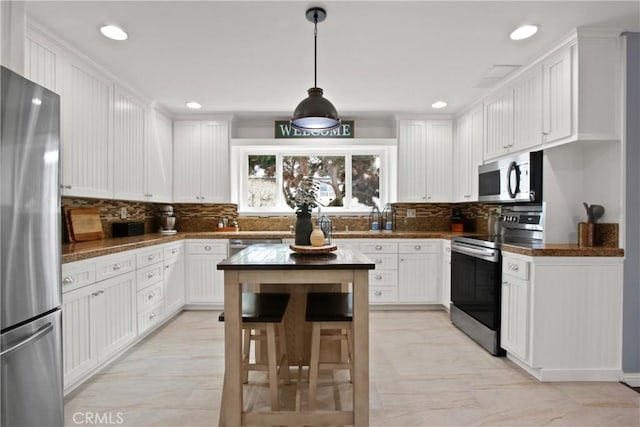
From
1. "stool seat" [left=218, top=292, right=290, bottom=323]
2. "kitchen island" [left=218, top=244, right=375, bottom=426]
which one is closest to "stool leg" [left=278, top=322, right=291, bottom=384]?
"stool seat" [left=218, top=292, right=290, bottom=323]

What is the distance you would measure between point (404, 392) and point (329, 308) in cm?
83

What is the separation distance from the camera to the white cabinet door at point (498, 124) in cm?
344

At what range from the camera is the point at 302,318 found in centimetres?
263

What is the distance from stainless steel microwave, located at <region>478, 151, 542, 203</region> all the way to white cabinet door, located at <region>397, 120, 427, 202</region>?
0.88m

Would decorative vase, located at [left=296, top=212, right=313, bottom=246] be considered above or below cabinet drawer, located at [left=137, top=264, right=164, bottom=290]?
above

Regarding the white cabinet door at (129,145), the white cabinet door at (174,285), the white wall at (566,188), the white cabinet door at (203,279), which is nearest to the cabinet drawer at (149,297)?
the white cabinet door at (174,285)

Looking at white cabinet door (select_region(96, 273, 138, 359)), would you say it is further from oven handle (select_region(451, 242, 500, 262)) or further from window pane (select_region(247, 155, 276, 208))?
oven handle (select_region(451, 242, 500, 262))

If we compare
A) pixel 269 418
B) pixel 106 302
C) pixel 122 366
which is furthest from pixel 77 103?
pixel 269 418

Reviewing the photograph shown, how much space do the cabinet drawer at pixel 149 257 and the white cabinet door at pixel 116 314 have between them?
0.15m

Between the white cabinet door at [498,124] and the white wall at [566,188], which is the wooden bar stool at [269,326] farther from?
the white cabinet door at [498,124]

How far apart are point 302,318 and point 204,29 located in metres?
2.09

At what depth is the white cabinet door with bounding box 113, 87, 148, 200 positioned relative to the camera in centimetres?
346

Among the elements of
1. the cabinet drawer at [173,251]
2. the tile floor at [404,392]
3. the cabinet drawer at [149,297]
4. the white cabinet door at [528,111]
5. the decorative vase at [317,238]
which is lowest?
the tile floor at [404,392]

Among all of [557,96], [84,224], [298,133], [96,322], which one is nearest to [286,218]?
[298,133]
